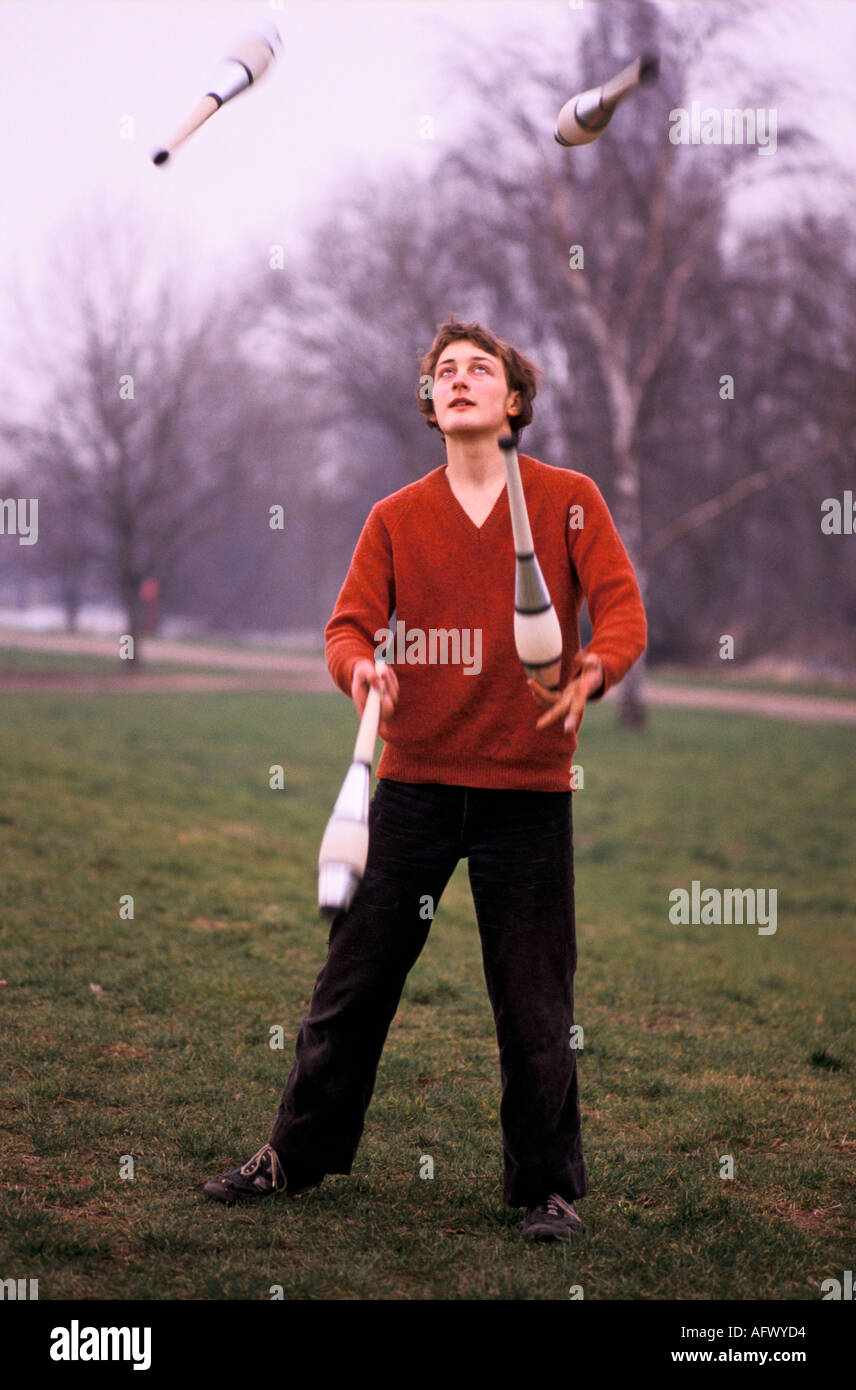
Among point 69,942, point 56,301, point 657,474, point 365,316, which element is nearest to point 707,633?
point 657,474

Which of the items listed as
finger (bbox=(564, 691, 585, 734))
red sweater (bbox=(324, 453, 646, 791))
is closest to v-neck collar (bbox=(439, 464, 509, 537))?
red sweater (bbox=(324, 453, 646, 791))

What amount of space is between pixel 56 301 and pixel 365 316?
21.4 ft

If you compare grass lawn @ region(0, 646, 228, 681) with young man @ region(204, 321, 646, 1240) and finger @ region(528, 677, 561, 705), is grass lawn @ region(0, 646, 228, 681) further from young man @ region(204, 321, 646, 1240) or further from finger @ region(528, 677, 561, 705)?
finger @ region(528, 677, 561, 705)

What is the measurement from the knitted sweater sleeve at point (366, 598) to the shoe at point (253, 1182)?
1.34 meters

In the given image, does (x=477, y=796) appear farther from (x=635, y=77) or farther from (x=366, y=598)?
(x=635, y=77)

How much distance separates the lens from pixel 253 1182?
11.7ft

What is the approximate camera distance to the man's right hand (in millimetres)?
3230

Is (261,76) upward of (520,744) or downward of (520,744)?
upward

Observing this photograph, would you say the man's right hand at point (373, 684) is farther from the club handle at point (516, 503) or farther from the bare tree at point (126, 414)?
the bare tree at point (126, 414)

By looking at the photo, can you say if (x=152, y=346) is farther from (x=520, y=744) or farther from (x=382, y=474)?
(x=520, y=744)

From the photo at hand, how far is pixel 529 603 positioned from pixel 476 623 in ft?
1.53

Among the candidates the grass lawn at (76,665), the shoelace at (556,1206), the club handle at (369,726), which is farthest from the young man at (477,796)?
the grass lawn at (76,665)

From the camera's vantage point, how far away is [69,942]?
618 cm

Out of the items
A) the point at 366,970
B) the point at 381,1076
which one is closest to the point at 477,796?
the point at 366,970
